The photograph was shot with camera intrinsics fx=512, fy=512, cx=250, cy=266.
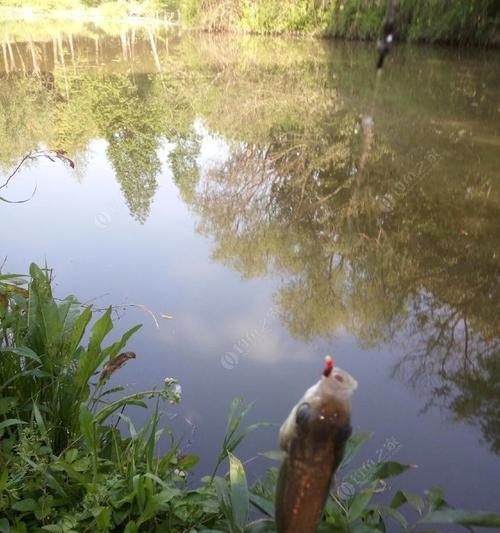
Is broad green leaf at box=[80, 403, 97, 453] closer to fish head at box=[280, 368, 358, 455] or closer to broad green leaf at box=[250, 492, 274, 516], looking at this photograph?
broad green leaf at box=[250, 492, 274, 516]

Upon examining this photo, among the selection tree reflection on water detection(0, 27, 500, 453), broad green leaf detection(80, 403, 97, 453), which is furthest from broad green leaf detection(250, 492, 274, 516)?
tree reflection on water detection(0, 27, 500, 453)

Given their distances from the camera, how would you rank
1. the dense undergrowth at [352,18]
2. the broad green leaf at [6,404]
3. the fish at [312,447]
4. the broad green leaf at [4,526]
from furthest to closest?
the dense undergrowth at [352,18] < the broad green leaf at [6,404] < the broad green leaf at [4,526] < the fish at [312,447]

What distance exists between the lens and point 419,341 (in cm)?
348

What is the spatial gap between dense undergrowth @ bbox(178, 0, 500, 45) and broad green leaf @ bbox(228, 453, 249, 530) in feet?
39.3

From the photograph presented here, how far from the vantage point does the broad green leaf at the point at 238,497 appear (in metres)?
1.48

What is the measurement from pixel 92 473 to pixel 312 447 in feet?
4.20

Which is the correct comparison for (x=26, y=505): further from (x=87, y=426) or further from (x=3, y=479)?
(x=87, y=426)

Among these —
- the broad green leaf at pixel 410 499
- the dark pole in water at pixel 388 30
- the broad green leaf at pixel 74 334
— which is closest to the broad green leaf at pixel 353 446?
the broad green leaf at pixel 410 499

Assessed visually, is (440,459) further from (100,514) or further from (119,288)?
(119,288)

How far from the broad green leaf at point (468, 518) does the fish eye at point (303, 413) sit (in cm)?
84

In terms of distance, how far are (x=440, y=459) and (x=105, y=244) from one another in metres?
3.25

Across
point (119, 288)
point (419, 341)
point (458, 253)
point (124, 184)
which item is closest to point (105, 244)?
point (119, 288)

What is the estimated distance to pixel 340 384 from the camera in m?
0.71

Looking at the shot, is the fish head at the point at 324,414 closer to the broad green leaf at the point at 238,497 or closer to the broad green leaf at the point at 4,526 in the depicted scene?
the broad green leaf at the point at 238,497
